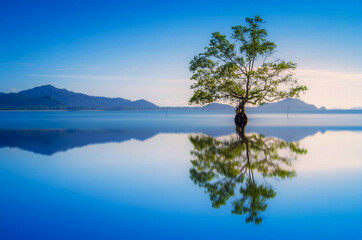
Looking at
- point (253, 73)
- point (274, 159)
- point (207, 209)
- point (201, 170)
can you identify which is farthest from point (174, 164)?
point (253, 73)

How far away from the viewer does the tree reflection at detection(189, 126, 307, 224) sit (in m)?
7.49

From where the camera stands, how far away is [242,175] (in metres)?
10.1

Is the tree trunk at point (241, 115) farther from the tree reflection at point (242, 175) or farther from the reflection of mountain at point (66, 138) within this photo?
the tree reflection at point (242, 175)

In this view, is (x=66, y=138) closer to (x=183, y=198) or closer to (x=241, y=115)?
(x=183, y=198)

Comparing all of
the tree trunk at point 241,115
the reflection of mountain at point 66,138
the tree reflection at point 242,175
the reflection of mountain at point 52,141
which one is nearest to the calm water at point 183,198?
the tree reflection at point 242,175

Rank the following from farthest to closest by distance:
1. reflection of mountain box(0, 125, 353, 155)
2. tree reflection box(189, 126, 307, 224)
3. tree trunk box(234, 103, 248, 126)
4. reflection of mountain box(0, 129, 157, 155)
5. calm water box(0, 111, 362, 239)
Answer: tree trunk box(234, 103, 248, 126), reflection of mountain box(0, 125, 353, 155), reflection of mountain box(0, 129, 157, 155), tree reflection box(189, 126, 307, 224), calm water box(0, 111, 362, 239)

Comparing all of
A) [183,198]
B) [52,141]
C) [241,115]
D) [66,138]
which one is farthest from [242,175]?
[241,115]

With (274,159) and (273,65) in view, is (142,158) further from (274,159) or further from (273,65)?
(273,65)

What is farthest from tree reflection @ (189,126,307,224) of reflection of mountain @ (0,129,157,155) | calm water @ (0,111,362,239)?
reflection of mountain @ (0,129,157,155)

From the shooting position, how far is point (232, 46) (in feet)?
133

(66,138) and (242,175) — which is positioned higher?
(242,175)

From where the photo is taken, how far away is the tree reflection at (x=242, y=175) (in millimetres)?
7492

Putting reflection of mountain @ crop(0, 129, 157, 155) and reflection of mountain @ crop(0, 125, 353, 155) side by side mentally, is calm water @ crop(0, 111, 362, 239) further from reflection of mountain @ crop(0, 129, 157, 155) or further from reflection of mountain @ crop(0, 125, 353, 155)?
reflection of mountain @ crop(0, 125, 353, 155)

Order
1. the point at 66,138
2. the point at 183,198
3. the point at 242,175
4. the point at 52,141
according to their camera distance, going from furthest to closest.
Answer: the point at 66,138, the point at 52,141, the point at 242,175, the point at 183,198
